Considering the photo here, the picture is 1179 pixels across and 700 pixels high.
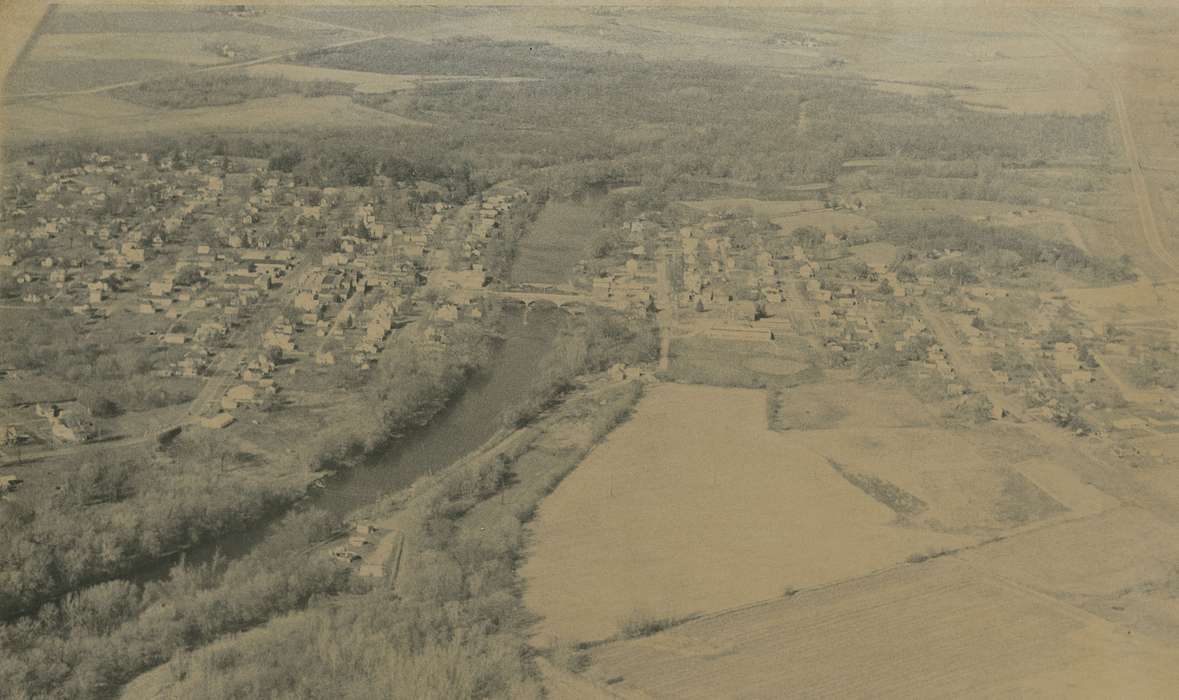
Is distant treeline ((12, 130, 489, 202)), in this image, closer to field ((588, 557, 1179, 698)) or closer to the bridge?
the bridge

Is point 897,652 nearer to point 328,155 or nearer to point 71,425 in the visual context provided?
point 71,425

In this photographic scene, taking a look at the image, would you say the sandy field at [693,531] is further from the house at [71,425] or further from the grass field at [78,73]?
the grass field at [78,73]

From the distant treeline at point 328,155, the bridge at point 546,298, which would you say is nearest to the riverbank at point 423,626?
the bridge at point 546,298

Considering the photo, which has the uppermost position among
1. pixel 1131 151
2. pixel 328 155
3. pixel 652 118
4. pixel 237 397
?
pixel 1131 151

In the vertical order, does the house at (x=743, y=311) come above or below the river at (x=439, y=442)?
above

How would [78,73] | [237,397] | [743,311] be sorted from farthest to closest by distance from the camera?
[78,73] < [743,311] < [237,397]

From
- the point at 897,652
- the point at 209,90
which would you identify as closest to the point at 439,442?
the point at 897,652

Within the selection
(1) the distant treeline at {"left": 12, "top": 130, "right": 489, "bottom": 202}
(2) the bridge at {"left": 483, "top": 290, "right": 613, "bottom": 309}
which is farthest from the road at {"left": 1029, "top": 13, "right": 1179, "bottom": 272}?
(1) the distant treeline at {"left": 12, "top": 130, "right": 489, "bottom": 202}
